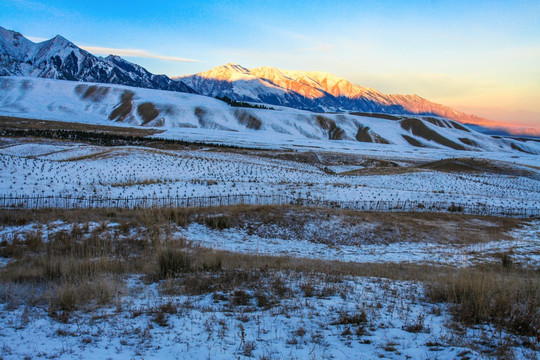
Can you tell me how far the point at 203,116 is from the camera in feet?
495

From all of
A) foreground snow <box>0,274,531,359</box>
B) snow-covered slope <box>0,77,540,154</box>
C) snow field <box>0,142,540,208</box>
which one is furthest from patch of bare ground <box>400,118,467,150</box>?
foreground snow <box>0,274,531,359</box>

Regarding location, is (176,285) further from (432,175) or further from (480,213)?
(432,175)

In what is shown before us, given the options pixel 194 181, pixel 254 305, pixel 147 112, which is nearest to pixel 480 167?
pixel 194 181

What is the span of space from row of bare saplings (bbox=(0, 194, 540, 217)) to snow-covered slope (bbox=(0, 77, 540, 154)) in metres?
112

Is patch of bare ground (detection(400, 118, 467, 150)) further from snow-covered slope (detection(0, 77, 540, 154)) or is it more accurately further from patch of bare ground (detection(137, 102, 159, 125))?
patch of bare ground (detection(137, 102, 159, 125))

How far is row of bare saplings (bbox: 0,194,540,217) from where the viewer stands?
19703 millimetres

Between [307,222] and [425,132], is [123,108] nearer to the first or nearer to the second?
[425,132]

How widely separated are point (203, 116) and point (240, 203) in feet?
439

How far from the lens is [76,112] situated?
146000mm

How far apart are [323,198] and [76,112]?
15031 cm

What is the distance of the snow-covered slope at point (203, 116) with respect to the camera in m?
144

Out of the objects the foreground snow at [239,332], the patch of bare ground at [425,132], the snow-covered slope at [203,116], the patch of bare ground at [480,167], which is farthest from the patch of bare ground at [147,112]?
the foreground snow at [239,332]

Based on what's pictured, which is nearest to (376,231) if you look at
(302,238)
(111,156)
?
(302,238)

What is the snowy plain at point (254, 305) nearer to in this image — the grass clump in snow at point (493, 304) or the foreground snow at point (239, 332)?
the foreground snow at point (239, 332)
